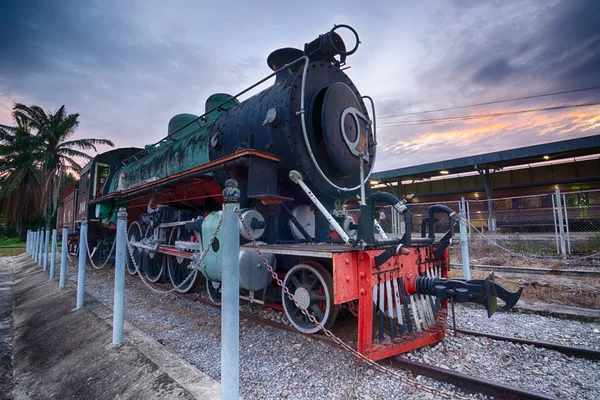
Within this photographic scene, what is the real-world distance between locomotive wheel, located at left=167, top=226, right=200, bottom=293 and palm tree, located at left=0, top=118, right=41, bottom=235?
28.9 m

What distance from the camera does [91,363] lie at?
3.16 metres

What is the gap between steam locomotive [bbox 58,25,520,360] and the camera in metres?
2.67

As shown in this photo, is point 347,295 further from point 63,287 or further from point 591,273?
point 63,287

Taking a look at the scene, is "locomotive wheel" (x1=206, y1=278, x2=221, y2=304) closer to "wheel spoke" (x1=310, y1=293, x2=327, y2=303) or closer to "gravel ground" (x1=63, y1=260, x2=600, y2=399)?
"gravel ground" (x1=63, y1=260, x2=600, y2=399)

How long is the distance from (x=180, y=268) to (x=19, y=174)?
2935 cm

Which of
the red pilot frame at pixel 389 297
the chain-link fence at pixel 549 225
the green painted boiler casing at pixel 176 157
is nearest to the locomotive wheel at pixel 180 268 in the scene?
the green painted boiler casing at pixel 176 157

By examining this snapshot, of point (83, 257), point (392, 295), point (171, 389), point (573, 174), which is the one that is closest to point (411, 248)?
point (392, 295)

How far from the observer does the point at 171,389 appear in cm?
227

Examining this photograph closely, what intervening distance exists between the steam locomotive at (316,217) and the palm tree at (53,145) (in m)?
28.5

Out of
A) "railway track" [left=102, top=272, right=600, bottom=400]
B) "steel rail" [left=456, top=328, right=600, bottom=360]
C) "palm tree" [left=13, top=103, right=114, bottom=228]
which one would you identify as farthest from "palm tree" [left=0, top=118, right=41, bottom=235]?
"steel rail" [left=456, top=328, right=600, bottom=360]

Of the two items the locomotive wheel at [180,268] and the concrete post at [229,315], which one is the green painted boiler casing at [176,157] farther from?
the concrete post at [229,315]

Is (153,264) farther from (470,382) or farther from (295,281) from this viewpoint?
(470,382)

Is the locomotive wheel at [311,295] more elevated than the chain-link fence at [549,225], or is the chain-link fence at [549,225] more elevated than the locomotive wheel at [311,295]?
the chain-link fence at [549,225]

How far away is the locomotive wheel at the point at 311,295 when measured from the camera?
10.1 feet
